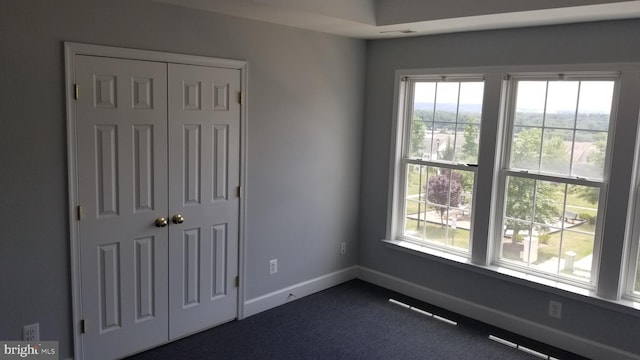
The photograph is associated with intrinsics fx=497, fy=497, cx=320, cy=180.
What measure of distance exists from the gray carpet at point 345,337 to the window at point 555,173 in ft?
2.30

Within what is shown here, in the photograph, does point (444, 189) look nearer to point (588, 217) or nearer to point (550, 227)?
point (550, 227)

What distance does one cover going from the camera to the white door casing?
3096 mm

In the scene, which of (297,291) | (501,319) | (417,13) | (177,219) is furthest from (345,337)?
(417,13)

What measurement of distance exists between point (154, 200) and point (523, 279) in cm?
282

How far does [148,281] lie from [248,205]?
3.15ft

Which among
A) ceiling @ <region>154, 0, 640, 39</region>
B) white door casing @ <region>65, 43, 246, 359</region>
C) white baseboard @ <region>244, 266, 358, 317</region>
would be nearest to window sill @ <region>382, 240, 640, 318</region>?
white baseboard @ <region>244, 266, 358, 317</region>

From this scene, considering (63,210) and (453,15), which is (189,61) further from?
(453,15)

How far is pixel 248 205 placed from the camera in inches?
157

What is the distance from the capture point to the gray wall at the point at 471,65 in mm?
3422

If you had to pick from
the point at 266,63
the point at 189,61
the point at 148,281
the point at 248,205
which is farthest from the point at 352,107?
the point at 148,281

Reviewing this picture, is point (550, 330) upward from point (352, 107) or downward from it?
downward

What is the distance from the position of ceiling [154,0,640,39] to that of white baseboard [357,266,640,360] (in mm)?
2262

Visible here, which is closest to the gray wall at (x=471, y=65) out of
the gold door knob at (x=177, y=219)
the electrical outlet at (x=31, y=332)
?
the gold door knob at (x=177, y=219)

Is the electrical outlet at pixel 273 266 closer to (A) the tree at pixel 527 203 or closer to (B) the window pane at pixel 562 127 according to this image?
(A) the tree at pixel 527 203
